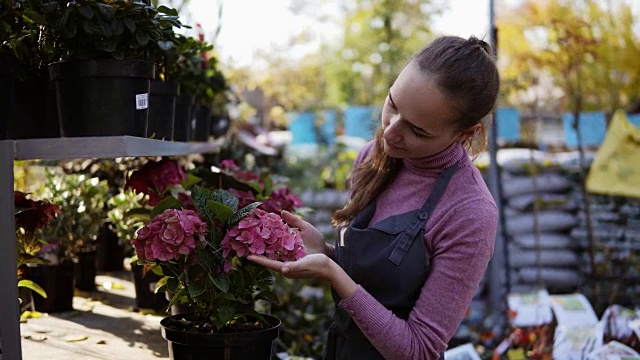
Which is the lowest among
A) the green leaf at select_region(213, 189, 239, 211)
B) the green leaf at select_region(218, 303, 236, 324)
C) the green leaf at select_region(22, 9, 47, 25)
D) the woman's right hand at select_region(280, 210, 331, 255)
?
the green leaf at select_region(218, 303, 236, 324)

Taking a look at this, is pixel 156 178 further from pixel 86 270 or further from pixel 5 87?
pixel 86 270

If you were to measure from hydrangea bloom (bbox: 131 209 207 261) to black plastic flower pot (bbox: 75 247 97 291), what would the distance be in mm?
1592

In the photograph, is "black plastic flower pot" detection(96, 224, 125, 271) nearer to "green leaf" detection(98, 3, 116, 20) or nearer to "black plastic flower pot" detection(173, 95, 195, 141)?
"black plastic flower pot" detection(173, 95, 195, 141)

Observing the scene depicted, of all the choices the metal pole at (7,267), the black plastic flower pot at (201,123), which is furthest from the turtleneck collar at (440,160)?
the black plastic flower pot at (201,123)

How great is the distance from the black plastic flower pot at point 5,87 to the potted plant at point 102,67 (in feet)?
0.34

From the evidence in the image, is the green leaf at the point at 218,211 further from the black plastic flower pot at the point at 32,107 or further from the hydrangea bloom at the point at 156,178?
the hydrangea bloom at the point at 156,178

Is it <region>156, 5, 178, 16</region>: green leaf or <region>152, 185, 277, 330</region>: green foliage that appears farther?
<region>156, 5, 178, 16</region>: green leaf

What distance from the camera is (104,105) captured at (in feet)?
6.01

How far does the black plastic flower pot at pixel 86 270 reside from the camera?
315 centimetres

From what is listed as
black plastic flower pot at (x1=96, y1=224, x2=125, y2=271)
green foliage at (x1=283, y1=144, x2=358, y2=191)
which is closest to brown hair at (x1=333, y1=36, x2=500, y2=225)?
black plastic flower pot at (x1=96, y1=224, x2=125, y2=271)

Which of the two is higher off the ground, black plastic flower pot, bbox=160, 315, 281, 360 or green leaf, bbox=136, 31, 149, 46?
green leaf, bbox=136, 31, 149, 46

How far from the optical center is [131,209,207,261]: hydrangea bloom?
1611mm

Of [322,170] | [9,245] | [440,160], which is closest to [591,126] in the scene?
[322,170]

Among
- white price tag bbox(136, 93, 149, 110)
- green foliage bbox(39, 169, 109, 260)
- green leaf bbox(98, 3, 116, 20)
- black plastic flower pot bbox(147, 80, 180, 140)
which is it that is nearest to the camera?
green leaf bbox(98, 3, 116, 20)
